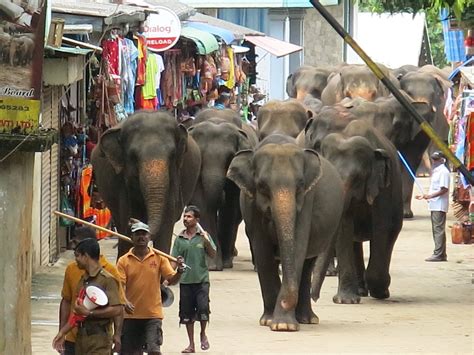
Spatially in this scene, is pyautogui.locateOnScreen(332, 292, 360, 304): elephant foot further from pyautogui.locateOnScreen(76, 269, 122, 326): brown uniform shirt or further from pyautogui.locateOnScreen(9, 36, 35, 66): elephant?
pyautogui.locateOnScreen(76, 269, 122, 326): brown uniform shirt

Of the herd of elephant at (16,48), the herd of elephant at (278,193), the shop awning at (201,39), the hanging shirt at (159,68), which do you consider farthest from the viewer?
the shop awning at (201,39)

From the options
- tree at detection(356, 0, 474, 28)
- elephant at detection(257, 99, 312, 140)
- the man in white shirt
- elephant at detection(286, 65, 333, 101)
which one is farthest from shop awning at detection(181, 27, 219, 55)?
tree at detection(356, 0, 474, 28)

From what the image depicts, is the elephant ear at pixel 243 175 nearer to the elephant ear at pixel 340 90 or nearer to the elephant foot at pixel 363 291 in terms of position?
the elephant foot at pixel 363 291

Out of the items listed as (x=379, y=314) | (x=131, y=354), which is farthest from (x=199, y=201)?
(x=131, y=354)

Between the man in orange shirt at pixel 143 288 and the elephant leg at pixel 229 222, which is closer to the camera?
the man in orange shirt at pixel 143 288

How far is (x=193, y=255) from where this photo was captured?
49.0ft

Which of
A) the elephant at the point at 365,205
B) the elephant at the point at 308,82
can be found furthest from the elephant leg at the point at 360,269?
the elephant at the point at 308,82

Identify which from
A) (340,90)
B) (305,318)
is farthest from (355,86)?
(305,318)

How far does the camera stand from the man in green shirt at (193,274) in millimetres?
14914

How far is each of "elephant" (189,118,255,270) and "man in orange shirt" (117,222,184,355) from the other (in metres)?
9.01

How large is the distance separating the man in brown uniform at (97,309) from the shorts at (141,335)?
159 centimetres

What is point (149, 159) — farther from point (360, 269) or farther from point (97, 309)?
point (97, 309)

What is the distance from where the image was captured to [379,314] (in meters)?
18.6

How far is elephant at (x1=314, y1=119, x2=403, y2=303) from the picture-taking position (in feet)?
64.3
